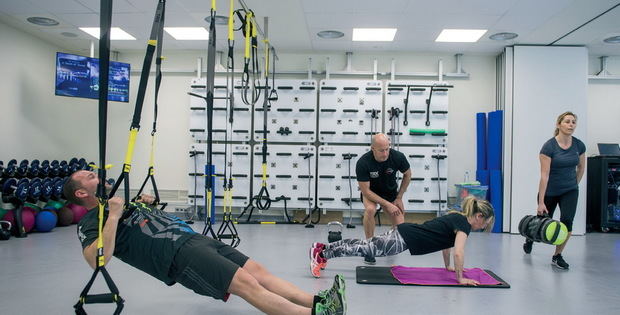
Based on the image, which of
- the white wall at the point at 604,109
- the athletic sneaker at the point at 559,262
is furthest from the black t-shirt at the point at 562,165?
the white wall at the point at 604,109

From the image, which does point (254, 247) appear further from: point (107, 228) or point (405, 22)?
point (405, 22)

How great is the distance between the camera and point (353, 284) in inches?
138

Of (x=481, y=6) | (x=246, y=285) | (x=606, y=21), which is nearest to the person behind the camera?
(x=246, y=285)

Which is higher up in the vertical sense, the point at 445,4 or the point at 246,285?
the point at 445,4

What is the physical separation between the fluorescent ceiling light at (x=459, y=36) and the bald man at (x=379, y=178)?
305 centimetres

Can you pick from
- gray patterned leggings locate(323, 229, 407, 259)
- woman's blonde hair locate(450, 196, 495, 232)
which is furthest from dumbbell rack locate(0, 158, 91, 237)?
woman's blonde hair locate(450, 196, 495, 232)

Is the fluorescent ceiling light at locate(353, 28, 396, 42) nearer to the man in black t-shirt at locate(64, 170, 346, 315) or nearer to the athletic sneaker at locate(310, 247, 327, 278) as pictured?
the athletic sneaker at locate(310, 247, 327, 278)

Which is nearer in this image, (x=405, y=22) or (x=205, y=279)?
(x=205, y=279)

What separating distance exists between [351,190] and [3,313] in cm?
523

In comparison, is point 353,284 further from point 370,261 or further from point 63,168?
point 63,168

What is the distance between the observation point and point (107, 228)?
2.03 metres

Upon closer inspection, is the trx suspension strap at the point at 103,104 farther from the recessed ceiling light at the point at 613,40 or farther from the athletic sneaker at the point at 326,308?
the recessed ceiling light at the point at 613,40

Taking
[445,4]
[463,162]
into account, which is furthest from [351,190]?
[445,4]

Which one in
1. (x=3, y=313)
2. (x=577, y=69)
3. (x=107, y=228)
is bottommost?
(x=3, y=313)
